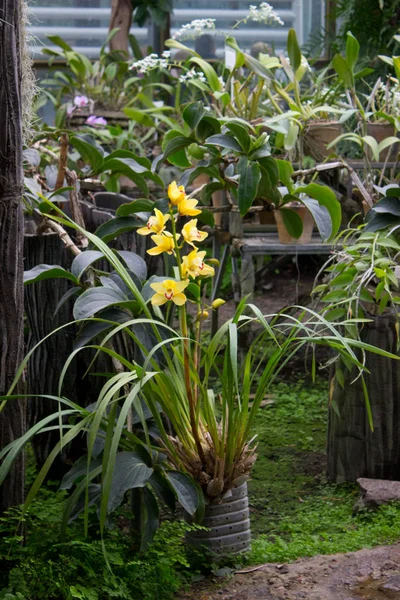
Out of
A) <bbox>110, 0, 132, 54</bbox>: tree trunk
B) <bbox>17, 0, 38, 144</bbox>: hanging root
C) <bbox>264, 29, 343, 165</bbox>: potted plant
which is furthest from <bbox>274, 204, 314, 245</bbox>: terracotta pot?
<bbox>110, 0, 132, 54</bbox>: tree trunk

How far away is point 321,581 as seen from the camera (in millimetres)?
2184

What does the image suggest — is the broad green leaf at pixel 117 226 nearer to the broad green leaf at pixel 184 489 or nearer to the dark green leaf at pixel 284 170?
the dark green leaf at pixel 284 170

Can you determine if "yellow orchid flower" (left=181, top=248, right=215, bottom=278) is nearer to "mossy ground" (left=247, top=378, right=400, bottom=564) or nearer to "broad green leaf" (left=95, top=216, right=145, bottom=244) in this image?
"broad green leaf" (left=95, top=216, right=145, bottom=244)

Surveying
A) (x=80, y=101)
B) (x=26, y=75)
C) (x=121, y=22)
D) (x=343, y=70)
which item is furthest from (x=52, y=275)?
(x=121, y=22)

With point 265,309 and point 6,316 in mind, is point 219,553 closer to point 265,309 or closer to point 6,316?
point 6,316

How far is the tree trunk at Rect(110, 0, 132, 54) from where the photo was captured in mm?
6965

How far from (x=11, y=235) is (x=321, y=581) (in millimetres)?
1250

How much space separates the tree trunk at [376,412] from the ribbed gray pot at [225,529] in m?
0.77

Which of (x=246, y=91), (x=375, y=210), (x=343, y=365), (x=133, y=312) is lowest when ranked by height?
(x=343, y=365)

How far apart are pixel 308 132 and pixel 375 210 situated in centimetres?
159

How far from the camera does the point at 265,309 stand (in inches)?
250

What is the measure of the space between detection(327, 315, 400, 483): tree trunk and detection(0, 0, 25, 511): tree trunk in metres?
1.30

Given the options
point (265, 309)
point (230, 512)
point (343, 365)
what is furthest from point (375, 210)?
point (265, 309)

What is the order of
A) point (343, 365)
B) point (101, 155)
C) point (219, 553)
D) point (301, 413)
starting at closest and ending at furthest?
point (219, 553) → point (343, 365) → point (101, 155) → point (301, 413)
